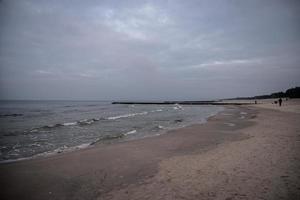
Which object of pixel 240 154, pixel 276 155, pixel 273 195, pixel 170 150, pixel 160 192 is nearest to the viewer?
pixel 273 195

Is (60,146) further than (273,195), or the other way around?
(60,146)

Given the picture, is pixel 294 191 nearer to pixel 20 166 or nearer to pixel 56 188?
pixel 56 188

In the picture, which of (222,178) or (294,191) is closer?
(294,191)

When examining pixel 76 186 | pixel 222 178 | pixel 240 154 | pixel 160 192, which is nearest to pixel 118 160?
pixel 76 186

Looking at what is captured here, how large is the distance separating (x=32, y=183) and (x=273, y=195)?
6.48 meters

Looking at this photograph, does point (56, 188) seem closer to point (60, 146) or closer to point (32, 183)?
point (32, 183)

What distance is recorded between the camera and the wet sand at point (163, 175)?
5.19m

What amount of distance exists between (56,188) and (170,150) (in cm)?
555

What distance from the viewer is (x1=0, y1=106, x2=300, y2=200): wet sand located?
5188 millimetres

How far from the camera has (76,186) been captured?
593 centimetres

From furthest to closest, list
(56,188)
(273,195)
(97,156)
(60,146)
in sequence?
(60,146) < (97,156) < (56,188) < (273,195)

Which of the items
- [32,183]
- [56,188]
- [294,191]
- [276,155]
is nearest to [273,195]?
[294,191]

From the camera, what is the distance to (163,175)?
648 centimetres

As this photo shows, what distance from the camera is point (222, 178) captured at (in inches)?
232
